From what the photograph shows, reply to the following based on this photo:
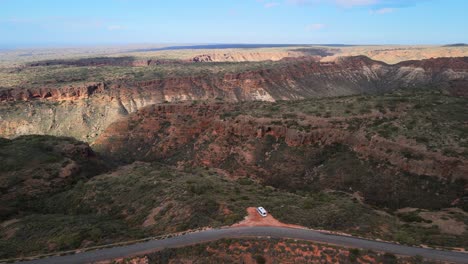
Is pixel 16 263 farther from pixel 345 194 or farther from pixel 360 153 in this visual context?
pixel 360 153

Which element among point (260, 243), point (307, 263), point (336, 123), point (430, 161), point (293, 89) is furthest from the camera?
point (293, 89)

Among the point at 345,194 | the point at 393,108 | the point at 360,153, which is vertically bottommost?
the point at 345,194

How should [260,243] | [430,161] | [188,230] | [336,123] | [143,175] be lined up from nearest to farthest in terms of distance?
1. [260,243]
2. [188,230]
3. [430,161]
4. [143,175]
5. [336,123]

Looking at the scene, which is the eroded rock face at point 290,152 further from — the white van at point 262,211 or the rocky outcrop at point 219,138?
the white van at point 262,211

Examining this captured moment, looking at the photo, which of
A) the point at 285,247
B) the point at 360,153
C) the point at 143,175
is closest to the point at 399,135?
the point at 360,153

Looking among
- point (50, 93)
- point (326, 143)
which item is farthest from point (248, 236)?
point (50, 93)

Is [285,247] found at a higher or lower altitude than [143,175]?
higher
